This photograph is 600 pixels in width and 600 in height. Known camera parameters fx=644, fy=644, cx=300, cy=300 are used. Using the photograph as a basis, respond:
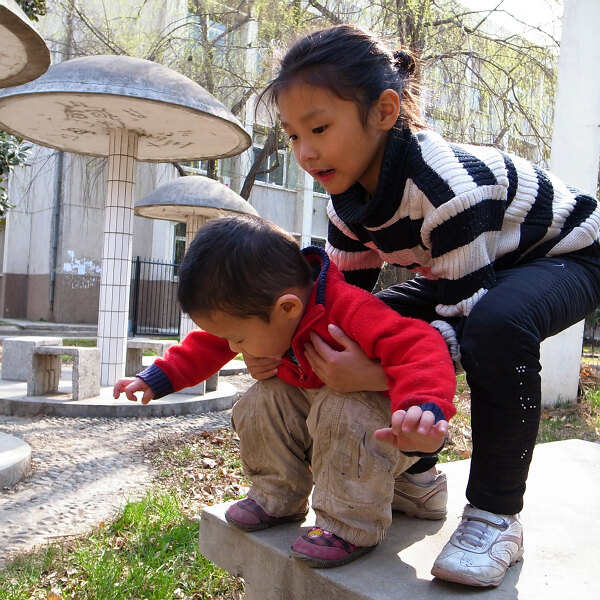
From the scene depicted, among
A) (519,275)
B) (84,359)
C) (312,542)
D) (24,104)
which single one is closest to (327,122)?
(519,275)

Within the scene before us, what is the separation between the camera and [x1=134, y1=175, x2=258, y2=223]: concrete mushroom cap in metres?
7.64

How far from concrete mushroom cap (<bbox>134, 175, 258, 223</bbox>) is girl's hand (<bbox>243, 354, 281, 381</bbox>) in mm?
5987

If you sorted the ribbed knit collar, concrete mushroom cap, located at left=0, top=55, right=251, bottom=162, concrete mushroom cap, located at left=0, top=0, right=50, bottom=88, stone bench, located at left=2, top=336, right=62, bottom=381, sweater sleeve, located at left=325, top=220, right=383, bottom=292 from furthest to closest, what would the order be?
stone bench, located at left=2, top=336, right=62, bottom=381 → concrete mushroom cap, located at left=0, top=55, right=251, bottom=162 → concrete mushroom cap, located at left=0, top=0, right=50, bottom=88 → sweater sleeve, located at left=325, top=220, right=383, bottom=292 → the ribbed knit collar

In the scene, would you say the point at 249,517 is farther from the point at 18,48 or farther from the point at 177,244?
the point at 177,244

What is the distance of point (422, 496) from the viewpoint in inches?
66.7

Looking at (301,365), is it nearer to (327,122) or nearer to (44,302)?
(327,122)

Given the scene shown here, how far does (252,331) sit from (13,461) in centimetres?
249

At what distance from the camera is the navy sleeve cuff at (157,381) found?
166 cm

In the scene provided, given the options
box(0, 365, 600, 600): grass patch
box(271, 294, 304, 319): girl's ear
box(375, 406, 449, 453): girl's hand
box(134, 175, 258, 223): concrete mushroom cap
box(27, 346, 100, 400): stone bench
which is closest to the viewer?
box(375, 406, 449, 453): girl's hand

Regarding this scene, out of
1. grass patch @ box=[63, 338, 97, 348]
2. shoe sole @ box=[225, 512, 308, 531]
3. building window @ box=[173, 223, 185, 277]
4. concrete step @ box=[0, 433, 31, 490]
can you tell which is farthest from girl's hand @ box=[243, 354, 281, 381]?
building window @ box=[173, 223, 185, 277]

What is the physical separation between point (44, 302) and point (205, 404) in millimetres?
11065

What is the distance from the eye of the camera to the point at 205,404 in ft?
18.6

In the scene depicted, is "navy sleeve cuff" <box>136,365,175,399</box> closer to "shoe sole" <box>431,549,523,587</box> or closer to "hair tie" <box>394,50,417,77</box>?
"shoe sole" <box>431,549,523,587</box>

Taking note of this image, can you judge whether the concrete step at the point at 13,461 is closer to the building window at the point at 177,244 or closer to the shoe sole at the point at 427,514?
the shoe sole at the point at 427,514
